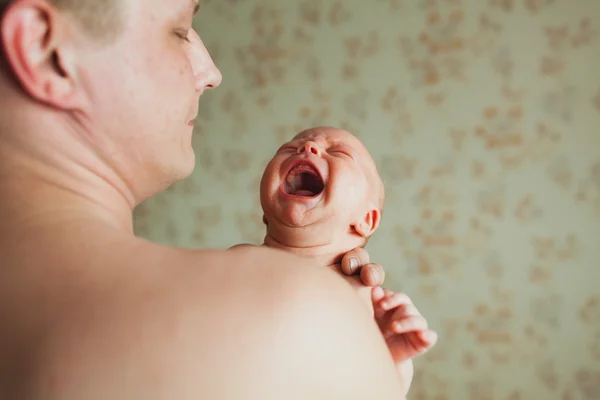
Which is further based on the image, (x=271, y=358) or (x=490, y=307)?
(x=490, y=307)

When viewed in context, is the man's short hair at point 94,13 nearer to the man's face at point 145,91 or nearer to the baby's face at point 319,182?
the man's face at point 145,91

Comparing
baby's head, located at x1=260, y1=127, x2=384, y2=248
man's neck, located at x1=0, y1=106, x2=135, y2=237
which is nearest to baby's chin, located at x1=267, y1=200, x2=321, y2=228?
baby's head, located at x1=260, y1=127, x2=384, y2=248

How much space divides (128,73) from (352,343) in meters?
0.30

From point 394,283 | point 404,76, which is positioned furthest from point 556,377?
point 404,76

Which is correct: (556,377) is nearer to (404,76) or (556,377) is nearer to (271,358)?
(404,76)

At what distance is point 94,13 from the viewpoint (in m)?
0.49

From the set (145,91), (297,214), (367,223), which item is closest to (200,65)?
(145,91)

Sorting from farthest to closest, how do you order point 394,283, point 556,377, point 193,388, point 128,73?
point 394,283 < point 556,377 < point 128,73 < point 193,388

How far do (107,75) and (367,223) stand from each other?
0.78m

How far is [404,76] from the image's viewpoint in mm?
2281

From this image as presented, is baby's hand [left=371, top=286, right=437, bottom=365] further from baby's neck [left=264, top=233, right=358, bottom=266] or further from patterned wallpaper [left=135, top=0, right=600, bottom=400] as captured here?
patterned wallpaper [left=135, top=0, right=600, bottom=400]

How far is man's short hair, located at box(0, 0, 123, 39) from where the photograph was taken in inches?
19.0

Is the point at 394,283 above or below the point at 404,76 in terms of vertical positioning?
below

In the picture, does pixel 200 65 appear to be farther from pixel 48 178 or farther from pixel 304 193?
pixel 304 193
